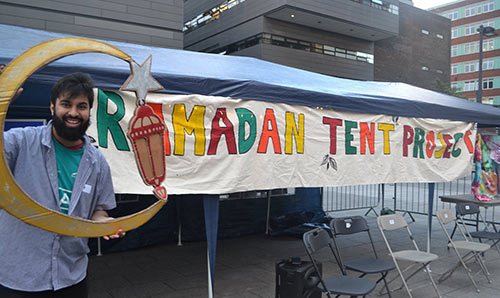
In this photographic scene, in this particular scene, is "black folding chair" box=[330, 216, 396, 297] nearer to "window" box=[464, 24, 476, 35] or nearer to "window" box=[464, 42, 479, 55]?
"window" box=[464, 42, 479, 55]

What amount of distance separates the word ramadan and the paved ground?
187 centimetres

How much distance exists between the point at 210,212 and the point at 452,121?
4621 mm

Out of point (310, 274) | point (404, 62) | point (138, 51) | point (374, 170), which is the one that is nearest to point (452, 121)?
point (374, 170)

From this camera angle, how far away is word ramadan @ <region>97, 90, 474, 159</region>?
328 centimetres

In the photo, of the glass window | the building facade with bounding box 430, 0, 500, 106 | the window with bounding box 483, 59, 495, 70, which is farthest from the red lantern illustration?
the window with bounding box 483, 59, 495, 70

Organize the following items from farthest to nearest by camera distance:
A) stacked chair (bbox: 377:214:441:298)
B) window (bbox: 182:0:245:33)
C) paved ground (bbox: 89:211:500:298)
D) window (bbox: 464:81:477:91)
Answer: window (bbox: 464:81:477:91) → window (bbox: 182:0:245:33) → paved ground (bbox: 89:211:500:298) → stacked chair (bbox: 377:214:441:298)

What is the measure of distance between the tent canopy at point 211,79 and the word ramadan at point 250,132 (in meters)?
0.18

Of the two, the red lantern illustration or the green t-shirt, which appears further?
the red lantern illustration

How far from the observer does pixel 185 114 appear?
3.57m

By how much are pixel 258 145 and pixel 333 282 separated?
62.1 inches

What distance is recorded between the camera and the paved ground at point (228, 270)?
4.61 m

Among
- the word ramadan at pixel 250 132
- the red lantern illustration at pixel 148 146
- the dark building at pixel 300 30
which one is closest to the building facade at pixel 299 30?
the dark building at pixel 300 30

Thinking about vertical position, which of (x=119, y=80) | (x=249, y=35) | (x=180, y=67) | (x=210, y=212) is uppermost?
(x=249, y=35)

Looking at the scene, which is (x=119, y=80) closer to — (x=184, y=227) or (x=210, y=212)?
(x=210, y=212)
